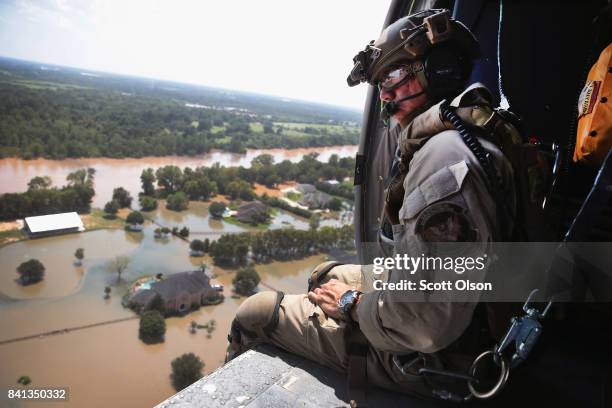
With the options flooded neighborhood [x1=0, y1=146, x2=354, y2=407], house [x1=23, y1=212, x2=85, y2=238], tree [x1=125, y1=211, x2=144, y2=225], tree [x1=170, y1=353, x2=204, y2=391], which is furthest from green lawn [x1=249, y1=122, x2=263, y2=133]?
tree [x1=170, y1=353, x2=204, y2=391]

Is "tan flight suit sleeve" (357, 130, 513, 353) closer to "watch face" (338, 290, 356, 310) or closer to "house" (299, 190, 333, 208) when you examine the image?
"watch face" (338, 290, 356, 310)

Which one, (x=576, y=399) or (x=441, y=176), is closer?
(x=441, y=176)

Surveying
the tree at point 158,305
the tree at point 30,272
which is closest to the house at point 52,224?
the tree at point 30,272

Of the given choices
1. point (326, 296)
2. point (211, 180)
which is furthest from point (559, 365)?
point (211, 180)

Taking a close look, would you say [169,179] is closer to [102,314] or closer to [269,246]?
[269,246]

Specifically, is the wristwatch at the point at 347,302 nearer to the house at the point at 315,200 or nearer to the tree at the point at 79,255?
the tree at the point at 79,255

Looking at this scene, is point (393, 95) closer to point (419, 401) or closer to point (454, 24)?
point (454, 24)
